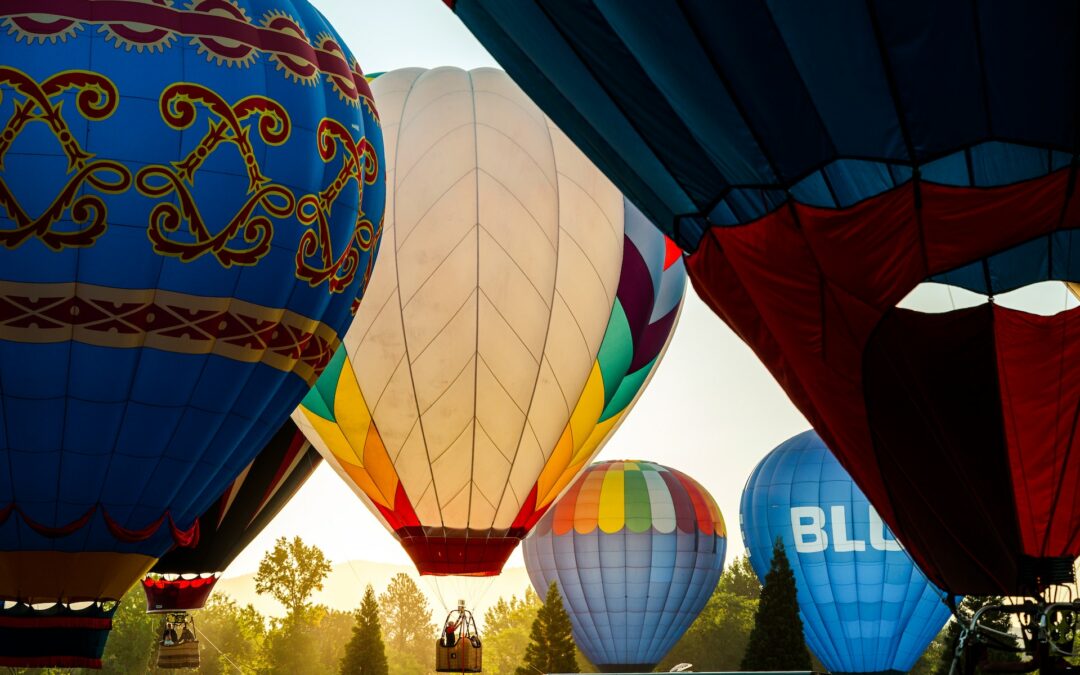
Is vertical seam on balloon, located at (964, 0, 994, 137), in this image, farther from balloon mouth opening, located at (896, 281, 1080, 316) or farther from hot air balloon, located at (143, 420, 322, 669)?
hot air balloon, located at (143, 420, 322, 669)

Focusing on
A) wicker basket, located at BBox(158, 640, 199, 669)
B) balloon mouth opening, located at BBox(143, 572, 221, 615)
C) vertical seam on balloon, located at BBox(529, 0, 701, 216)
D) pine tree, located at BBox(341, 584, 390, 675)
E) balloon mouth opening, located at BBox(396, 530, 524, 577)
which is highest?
vertical seam on balloon, located at BBox(529, 0, 701, 216)

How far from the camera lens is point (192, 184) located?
9.51 m

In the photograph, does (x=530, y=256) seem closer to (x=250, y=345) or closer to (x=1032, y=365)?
(x=250, y=345)

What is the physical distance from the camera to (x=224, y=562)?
17.2 meters

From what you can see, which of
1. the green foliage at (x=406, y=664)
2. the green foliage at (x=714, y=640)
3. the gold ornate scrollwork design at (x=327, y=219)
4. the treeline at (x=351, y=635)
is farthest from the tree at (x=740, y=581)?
the gold ornate scrollwork design at (x=327, y=219)

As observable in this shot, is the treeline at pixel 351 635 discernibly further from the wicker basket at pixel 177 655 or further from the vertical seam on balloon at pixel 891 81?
the vertical seam on balloon at pixel 891 81

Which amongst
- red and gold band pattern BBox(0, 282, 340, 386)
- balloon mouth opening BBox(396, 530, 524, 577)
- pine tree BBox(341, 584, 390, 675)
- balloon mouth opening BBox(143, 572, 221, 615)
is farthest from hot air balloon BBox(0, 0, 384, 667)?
pine tree BBox(341, 584, 390, 675)

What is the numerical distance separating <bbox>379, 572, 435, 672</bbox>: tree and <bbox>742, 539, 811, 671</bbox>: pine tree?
40.7m

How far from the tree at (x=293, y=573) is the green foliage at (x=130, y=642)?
4251mm

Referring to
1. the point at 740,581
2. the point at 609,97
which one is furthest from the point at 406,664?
the point at 609,97

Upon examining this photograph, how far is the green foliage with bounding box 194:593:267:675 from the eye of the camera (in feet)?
137

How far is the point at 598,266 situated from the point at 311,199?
4.86 metres

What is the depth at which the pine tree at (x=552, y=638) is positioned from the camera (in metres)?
25.7

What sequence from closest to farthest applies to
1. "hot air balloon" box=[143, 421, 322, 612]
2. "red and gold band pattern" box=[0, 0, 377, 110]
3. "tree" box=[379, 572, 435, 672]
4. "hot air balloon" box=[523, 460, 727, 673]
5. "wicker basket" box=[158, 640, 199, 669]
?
"red and gold band pattern" box=[0, 0, 377, 110] → "hot air balloon" box=[143, 421, 322, 612] → "wicker basket" box=[158, 640, 199, 669] → "hot air balloon" box=[523, 460, 727, 673] → "tree" box=[379, 572, 435, 672]
